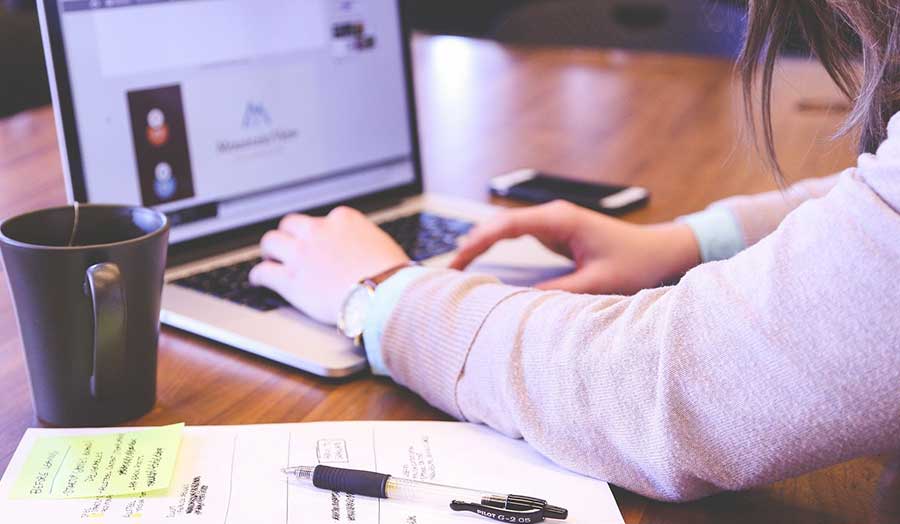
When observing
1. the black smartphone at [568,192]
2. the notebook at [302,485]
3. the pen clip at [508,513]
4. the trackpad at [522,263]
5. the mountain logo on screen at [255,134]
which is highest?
the mountain logo on screen at [255,134]

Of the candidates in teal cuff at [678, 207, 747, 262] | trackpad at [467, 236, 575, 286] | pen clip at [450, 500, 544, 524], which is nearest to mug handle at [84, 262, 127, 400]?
pen clip at [450, 500, 544, 524]

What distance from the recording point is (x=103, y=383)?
0.61m

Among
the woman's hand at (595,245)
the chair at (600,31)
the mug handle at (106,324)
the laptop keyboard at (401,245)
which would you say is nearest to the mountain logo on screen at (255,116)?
the laptop keyboard at (401,245)

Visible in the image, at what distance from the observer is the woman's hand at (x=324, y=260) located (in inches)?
30.0

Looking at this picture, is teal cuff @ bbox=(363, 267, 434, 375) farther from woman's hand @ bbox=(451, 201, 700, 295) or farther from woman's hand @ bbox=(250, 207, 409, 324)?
woman's hand @ bbox=(451, 201, 700, 295)

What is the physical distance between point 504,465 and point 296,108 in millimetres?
552

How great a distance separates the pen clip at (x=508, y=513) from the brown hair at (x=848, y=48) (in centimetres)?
30

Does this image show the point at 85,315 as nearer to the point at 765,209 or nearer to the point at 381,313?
the point at 381,313

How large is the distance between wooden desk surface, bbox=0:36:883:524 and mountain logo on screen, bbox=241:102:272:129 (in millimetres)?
282

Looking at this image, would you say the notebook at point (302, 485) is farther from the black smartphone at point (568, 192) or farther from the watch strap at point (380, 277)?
the black smartphone at point (568, 192)

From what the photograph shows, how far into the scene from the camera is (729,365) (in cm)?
53

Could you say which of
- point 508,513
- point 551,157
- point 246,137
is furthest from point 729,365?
point 551,157

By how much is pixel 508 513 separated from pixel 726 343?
153mm

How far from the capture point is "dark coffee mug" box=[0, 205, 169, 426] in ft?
1.92
